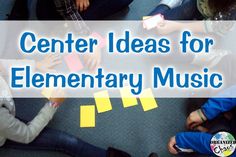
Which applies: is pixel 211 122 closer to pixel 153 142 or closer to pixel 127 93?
pixel 153 142

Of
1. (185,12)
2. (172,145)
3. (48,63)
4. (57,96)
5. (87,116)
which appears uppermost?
(185,12)

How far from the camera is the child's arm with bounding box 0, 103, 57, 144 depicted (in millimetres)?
1395

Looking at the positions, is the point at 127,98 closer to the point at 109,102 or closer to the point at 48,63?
the point at 109,102

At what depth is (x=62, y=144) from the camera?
1660mm

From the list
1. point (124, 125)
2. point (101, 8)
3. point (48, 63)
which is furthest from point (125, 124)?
point (101, 8)

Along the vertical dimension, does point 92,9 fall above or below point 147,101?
above

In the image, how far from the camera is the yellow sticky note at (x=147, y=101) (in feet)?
5.95

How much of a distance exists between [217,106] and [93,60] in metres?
0.66

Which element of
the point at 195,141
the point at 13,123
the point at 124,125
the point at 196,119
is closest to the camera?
the point at 13,123

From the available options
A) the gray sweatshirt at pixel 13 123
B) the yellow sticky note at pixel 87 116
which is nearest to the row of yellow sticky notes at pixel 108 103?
the yellow sticky note at pixel 87 116

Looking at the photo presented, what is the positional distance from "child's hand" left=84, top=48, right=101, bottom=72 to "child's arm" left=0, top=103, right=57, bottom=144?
0.36m

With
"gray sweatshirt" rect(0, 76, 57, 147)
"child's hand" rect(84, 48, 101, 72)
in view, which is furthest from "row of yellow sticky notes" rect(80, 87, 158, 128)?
"gray sweatshirt" rect(0, 76, 57, 147)

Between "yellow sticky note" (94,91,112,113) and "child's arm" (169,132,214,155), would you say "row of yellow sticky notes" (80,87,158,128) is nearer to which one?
"yellow sticky note" (94,91,112,113)

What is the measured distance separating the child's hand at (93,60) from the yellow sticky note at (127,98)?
188 millimetres
